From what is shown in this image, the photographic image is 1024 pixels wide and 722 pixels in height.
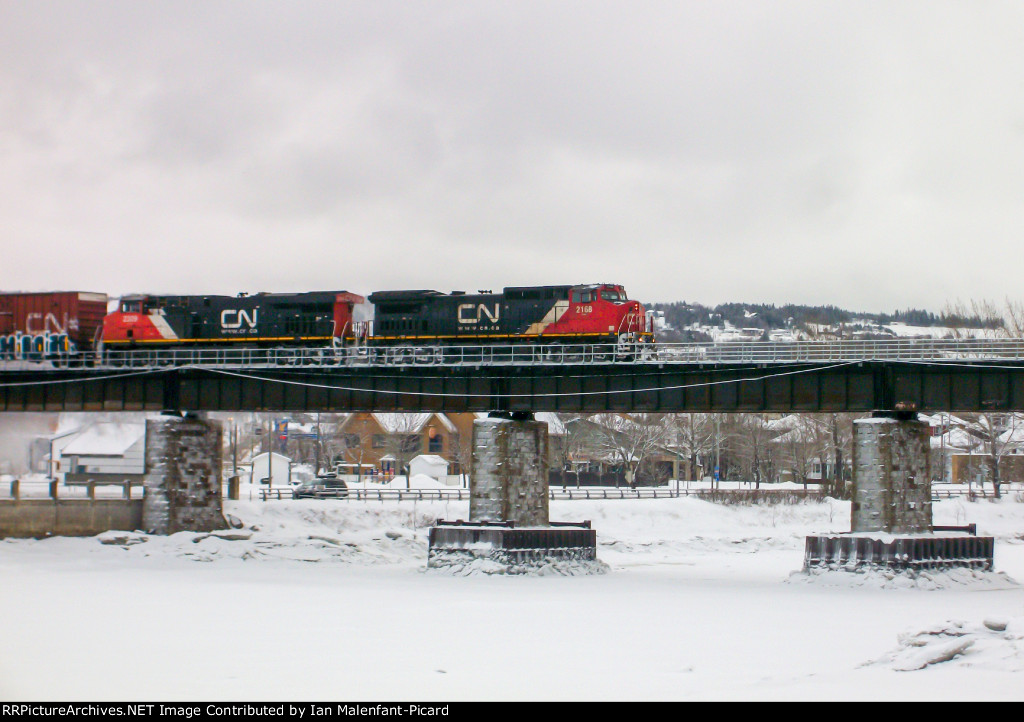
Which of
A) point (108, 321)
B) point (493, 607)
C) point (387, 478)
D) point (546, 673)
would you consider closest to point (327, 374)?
point (108, 321)

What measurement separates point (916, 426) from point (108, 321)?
4269cm

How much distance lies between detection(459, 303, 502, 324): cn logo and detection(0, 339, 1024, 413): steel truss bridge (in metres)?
1.64

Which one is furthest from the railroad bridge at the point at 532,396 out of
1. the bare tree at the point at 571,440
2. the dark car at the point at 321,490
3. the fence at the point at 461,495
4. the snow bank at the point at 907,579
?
the bare tree at the point at 571,440

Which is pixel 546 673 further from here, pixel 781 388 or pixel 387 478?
pixel 387 478

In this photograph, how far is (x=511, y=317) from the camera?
55875mm

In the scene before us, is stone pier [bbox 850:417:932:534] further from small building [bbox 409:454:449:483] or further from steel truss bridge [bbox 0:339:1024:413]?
small building [bbox 409:454:449:483]

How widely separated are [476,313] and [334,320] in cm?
779

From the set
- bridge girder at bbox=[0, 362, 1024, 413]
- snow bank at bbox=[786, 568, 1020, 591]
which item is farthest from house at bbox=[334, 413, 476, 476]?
snow bank at bbox=[786, 568, 1020, 591]

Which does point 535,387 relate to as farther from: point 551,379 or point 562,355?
point 562,355

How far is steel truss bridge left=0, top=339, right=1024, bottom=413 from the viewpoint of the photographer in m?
46.5

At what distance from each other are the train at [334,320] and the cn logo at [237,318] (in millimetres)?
55

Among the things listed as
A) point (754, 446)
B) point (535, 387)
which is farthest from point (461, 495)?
point (754, 446)

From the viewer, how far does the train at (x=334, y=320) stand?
179 ft

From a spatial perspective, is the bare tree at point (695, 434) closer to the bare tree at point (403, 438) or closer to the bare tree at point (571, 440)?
the bare tree at point (571, 440)
